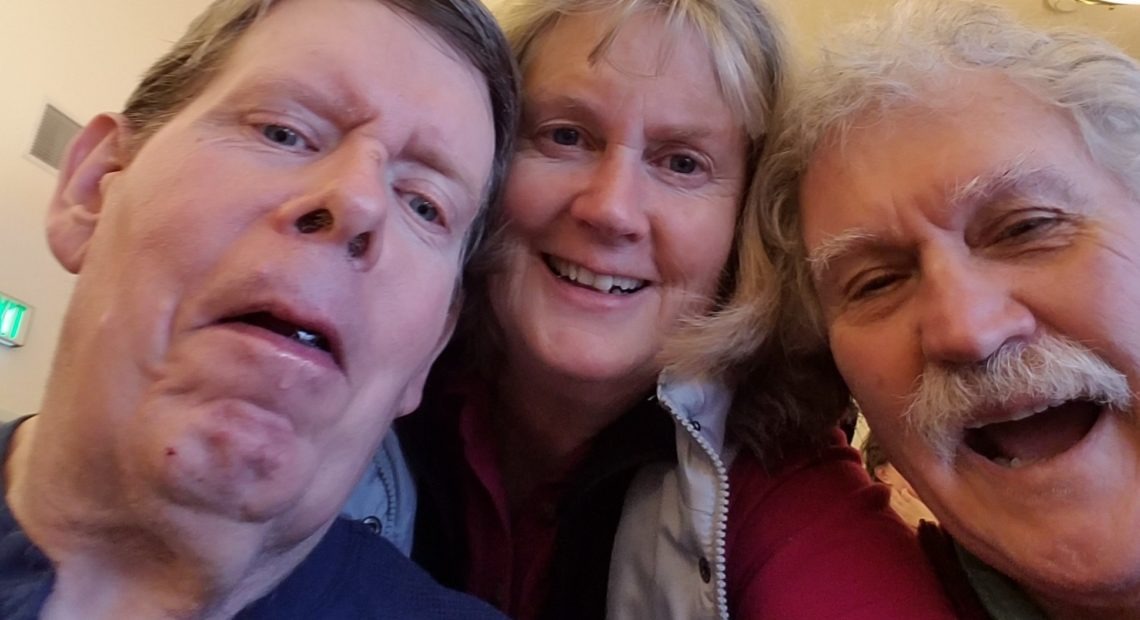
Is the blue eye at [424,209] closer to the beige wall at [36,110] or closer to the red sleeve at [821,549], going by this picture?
the red sleeve at [821,549]

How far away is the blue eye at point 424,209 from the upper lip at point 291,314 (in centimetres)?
19

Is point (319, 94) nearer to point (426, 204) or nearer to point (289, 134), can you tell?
point (289, 134)

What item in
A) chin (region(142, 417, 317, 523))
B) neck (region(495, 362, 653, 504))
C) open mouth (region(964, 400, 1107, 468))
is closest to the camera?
chin (region(142, 417, 317, 523))

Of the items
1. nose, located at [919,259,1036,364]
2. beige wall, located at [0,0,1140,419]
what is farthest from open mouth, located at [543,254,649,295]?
beige wall, located at [0,0,1140,419]

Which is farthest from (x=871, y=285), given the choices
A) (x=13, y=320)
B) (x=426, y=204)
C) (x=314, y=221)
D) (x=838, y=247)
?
(x=13, y=320)

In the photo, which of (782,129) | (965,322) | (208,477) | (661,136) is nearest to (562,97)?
(661,136)

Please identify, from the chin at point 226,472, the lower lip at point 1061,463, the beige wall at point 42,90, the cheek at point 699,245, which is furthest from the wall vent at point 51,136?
the lower lip at point 1061,463

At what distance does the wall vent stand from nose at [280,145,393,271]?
192cm

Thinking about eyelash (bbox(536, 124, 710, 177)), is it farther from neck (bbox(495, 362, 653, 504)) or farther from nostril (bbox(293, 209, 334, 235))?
nostril (bbox(293, 209, 334, 235))

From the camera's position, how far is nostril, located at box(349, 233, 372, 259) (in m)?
0.76

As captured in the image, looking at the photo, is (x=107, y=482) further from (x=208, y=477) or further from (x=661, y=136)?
(x=661, y=136)

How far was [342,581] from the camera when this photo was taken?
2.98ft

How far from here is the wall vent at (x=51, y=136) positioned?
2.36m

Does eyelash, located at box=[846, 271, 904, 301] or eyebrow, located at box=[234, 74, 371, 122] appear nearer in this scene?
eyebrow, located at box=[234, 74, 371, 122]
